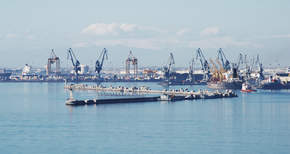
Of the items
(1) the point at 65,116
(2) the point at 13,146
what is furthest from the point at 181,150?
(1) the point at 65,116

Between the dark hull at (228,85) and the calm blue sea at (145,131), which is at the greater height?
the dark hull at (228,85)

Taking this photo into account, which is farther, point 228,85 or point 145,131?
point 228,85

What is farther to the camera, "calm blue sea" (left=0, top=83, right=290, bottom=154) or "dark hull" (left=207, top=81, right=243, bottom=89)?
"dark hull" (left=207, top=81, right=243, bottom=89)

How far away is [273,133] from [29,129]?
25419 millimetres

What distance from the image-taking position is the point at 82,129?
44.7 m

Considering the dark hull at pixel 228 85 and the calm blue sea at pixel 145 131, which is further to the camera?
the dark hull at pixel 228 85

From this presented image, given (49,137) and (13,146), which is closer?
(13,146)

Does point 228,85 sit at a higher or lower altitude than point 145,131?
higher

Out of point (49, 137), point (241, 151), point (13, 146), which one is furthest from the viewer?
point (49, 137)

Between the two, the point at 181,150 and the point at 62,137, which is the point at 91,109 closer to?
the point at 62,137

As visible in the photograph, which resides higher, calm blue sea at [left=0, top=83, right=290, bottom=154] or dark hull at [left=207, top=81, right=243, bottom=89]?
dark hull at [left=207, top=81, right=243, bottom=89]

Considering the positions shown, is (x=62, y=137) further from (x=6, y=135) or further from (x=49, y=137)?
(x=6, y=135)

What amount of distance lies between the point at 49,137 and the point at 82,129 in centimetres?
538

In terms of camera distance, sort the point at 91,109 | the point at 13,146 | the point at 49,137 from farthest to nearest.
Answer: the point at 91,109, the point at 49,137, the point at 13,146
